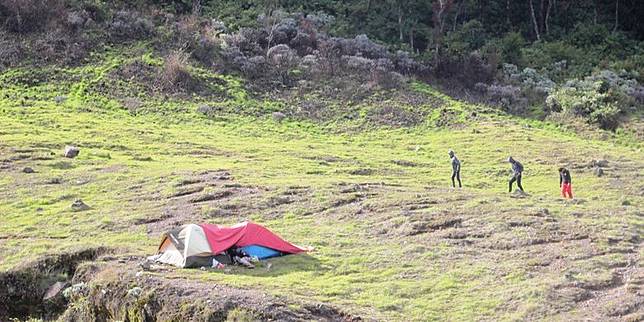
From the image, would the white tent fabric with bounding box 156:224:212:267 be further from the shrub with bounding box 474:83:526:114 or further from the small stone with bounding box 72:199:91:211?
the shrub with bounding box 474:83:526:114

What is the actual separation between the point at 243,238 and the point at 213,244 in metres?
0.98

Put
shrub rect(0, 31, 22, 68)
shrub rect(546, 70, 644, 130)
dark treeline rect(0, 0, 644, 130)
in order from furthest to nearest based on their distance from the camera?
dark treeline rect(0, 0, 644, 130), shrub rect(0, 31, 22, 68), shrub rect(546, 70, 644, 130)

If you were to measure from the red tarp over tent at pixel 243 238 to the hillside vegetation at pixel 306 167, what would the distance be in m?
0.61

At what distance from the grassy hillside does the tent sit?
61 cm

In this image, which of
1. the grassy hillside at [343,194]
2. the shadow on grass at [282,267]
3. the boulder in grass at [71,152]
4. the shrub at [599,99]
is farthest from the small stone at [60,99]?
the shrub at [599,99]

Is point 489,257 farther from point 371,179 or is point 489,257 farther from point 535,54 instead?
point 535,54

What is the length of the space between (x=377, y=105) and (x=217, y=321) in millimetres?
29210

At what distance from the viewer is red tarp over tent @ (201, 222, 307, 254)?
23703 mm

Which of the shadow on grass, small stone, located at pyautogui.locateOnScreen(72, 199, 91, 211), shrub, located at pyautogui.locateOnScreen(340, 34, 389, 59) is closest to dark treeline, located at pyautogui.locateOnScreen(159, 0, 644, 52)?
shrub, located at pyautogui.locateOnScreen(340, 34, 389, 59)

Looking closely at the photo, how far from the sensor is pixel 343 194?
30609 mm

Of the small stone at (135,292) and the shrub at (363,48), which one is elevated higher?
the shrub at (363,48)

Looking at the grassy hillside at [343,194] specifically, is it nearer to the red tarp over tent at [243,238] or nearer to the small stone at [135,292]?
the red tarp over tent at [243,238]

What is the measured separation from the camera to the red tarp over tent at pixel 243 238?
23.7 meters

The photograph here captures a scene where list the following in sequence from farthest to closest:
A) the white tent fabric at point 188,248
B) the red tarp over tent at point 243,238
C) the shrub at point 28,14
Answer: the shrub at point 28,14
the red tarp over tent at point 243,238
the white tent fabric at point 188,248
